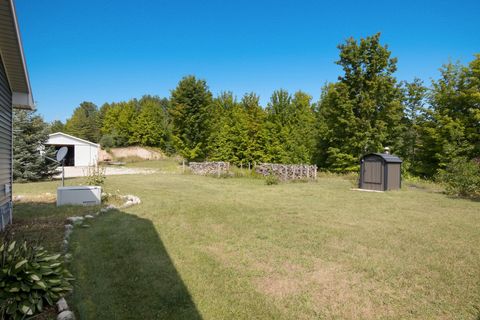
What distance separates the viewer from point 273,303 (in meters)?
3.39

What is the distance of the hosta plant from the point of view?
2852 mm

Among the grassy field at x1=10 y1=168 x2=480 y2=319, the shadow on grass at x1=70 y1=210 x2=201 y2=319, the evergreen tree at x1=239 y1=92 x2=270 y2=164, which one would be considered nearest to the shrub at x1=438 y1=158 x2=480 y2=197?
the grassy field at x1=10 y1=168 x2=480 y2=319

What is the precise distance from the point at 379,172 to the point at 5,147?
13.6 meters

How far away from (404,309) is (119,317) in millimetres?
3009

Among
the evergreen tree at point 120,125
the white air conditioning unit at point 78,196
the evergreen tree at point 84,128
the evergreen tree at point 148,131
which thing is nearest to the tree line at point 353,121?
the white air conditioning unit at point 78,196

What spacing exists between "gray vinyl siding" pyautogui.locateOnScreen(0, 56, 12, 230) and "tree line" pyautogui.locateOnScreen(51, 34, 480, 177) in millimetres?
19125

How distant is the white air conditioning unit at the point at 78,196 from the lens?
8.84m

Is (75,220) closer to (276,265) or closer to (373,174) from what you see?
(276,265)

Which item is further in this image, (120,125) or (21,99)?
(120,125)

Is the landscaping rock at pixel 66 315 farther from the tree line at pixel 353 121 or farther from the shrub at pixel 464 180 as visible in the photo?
the tree line at pixel 353 121

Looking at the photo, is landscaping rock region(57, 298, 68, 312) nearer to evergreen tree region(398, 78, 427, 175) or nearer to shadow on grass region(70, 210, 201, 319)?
shadow on grass region(70, 210, 201, 319)

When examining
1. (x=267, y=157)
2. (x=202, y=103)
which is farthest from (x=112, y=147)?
(x=267, y=157)

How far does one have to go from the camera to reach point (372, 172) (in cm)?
1396

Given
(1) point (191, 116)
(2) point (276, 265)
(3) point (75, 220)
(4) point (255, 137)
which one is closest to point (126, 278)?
(2) point (276, 265)
